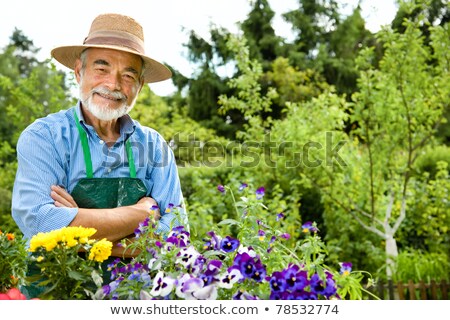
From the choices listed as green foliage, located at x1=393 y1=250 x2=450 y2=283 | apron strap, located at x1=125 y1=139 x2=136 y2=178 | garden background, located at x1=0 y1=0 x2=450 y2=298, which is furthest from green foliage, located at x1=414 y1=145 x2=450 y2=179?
apron strap, located at x1=125 y1=139 x2=136 y2=178

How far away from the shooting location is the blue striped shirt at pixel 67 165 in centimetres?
203

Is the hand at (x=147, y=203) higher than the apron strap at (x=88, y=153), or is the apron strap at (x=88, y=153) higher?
the apron strap at (x=88, y=153)

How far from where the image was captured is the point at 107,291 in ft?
4.37

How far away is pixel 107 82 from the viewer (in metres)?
2.35

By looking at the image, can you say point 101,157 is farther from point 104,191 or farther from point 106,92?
point 106,92

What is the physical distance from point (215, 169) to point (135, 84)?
4999 mm

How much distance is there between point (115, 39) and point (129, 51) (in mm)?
93

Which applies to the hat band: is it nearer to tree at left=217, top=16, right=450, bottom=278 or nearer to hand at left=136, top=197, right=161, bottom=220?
hand at left=136, top=197, right=161, bottom=220

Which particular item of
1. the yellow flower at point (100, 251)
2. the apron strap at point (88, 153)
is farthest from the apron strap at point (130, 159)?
the yellow flower at point (100, 251)

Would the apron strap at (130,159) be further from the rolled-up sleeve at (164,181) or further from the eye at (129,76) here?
the eye at (129,76)

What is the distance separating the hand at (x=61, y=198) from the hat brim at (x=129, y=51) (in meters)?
0.62

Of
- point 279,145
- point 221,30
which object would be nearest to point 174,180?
point 279,145
